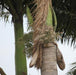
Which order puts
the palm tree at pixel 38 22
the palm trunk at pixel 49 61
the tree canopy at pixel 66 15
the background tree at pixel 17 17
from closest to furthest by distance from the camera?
the palm trunk at pixel 49 61, the palm tree at pixel 38 22, the background tree at pixel 17 17, the tree canopy at pixel 66 15

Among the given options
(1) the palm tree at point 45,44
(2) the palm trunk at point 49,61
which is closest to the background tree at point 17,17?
(1) the palm tree at point 45,44

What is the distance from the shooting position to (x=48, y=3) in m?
4.82

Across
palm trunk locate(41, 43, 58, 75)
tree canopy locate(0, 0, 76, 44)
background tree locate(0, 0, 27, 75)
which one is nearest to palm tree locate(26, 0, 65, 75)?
palm trunk locate(41, 43, 58, 75)

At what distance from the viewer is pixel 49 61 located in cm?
454

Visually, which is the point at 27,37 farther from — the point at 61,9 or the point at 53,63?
the point at 61,9

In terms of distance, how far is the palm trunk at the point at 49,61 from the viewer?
4.49 m

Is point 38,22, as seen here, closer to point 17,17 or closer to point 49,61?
point 49,61

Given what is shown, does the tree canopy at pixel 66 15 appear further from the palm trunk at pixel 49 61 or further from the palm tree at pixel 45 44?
the palm trunk at pixel 49 61

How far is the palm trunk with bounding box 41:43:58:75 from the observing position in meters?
4.49

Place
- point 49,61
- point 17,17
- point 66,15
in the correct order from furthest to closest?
point 66,15 < point 17,17 < point 49,61

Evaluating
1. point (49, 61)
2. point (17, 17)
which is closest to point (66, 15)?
point (17, 17)

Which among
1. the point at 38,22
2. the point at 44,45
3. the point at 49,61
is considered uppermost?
the point at 38,22

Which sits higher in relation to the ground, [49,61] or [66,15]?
[66,15]

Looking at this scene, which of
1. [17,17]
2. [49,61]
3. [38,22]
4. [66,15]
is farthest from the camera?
[66,15]
